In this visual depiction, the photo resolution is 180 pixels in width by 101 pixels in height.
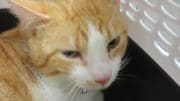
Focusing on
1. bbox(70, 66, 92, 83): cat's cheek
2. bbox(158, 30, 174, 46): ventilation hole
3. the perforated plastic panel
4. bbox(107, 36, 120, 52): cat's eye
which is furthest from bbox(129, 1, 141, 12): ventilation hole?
bbox(70, 66, 92, 83): cat's cheek

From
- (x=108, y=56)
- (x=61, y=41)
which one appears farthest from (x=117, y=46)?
(x=61, y=41)

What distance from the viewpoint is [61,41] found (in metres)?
0.79

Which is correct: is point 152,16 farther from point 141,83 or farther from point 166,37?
point 141,83

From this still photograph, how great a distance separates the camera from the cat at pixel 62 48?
2.61ft

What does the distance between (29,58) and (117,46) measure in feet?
0.71

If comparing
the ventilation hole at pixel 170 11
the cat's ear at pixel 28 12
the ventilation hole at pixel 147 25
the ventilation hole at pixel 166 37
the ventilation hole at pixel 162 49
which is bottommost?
the ventilation hole at pixel 162 49

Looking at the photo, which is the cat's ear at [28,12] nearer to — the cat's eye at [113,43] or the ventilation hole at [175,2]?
the cat's eye at [113,43]

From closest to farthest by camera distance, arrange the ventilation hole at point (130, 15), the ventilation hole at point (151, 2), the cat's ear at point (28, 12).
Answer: the cat's ear at point (28, 12), the ventilation hole at point (151, 2), the ventilation hole at point (130, 15)

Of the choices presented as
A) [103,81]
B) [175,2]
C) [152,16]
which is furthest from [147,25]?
[103,81]

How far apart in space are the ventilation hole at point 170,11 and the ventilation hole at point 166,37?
0.06 metres

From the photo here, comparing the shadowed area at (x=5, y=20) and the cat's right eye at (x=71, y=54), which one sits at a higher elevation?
the cat's right eye at (x=71, y=54)

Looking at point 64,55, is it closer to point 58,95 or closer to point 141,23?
point 58,95

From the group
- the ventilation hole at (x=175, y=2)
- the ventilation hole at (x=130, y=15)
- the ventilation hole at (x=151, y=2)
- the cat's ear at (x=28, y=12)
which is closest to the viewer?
the cat's ear at (x=28, y=12)

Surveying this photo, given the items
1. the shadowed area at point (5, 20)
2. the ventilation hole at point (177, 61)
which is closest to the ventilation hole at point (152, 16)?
the ventilation hole at point (177, 61)
